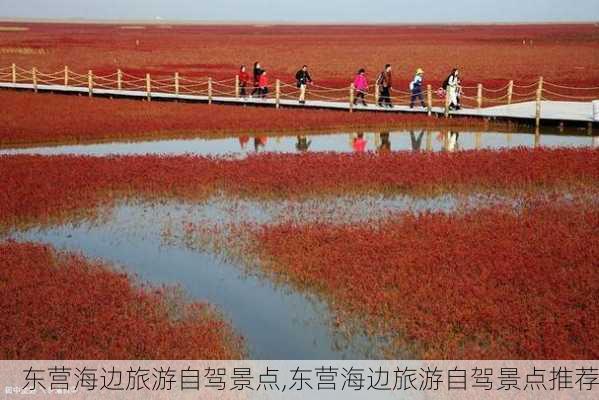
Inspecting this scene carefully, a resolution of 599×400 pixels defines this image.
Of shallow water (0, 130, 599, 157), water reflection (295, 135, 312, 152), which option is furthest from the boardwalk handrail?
shallow water (0, 130, 599, 157)

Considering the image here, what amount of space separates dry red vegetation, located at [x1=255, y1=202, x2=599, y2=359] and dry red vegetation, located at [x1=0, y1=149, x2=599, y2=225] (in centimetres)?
274

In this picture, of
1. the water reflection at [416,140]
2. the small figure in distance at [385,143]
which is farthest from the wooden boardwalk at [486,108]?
the small figure in distance at [385,143]

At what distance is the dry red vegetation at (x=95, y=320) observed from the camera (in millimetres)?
7613

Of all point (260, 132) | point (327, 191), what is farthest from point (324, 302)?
point (260, 132)

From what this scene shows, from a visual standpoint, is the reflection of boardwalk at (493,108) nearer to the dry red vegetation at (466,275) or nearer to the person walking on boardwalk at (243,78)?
the person walking on boardwalk at (243,78)

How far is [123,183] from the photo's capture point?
16.0 meters

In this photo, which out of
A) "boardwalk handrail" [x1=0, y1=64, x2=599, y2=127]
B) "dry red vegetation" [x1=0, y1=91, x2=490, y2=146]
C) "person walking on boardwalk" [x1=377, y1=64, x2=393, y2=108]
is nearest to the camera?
"dry red vegetation" [x1=0, y1=91, x2=490, y2=146]

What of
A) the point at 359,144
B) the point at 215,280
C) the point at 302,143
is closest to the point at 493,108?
the point at 359,144

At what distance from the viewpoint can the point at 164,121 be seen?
26203mm

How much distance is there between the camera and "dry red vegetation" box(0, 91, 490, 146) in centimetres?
2408

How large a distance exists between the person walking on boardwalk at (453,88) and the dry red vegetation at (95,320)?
18.0 meters

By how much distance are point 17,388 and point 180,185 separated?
30.4 ft

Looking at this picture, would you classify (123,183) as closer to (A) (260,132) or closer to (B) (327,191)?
(B) (327,191)

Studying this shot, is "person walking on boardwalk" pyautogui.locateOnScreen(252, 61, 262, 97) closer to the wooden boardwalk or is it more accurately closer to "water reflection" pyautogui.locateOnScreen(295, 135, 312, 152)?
the wooden boardwalk
